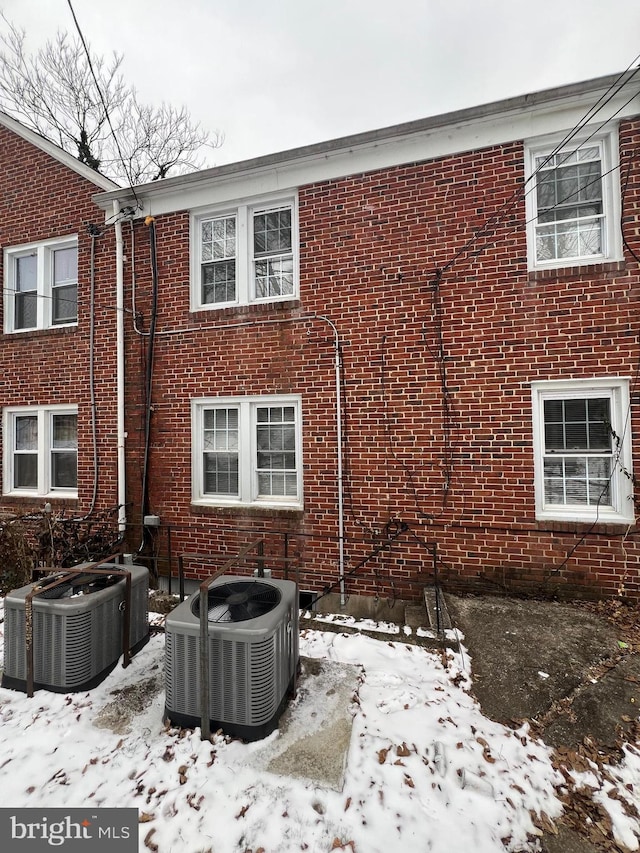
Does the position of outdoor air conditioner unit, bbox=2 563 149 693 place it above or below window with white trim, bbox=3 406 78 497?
below

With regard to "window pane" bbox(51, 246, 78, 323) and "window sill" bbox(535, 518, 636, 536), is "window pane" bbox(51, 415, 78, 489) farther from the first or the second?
"window sill" bbox(535, 518, 636, 536)

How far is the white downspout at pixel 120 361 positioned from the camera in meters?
Answer: 6.46

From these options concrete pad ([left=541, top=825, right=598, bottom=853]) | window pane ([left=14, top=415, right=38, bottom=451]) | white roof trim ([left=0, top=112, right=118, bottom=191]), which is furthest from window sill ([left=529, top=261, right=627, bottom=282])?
window pane ([left=14, top=415, right=38, bottom=451])

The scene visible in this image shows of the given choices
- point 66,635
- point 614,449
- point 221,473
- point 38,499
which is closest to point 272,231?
point 221,473

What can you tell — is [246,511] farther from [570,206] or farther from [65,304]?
[570,206]

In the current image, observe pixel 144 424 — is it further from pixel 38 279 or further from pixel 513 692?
pixel 513 692

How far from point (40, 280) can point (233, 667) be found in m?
7.73

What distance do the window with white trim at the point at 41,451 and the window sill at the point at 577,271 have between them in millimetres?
7579

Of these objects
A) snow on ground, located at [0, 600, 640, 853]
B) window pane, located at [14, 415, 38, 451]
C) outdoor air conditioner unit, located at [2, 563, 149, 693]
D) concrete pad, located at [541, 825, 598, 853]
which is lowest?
concrete pad, located at [541, 825, 598, 853]

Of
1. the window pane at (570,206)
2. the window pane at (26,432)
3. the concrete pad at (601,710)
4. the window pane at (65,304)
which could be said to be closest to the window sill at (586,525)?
the concrete pad at (601,710)

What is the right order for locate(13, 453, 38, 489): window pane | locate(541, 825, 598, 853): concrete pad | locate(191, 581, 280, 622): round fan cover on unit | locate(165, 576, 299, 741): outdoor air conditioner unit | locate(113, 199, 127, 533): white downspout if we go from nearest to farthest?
locate(541, 825, 598, 853): concrete pad, locate(165, 576, 299, 741): outdoor air conditioner unit, locate(191, 581, 280, 622): round fan cover on unit, locate(113, 199, 127, 533): white downspout, locate(13, 453, 38, 489): window pane

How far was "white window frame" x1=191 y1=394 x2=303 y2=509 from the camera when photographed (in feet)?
19.1

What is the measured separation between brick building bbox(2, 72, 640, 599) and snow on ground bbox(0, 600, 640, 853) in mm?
1711

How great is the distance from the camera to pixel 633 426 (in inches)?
183
